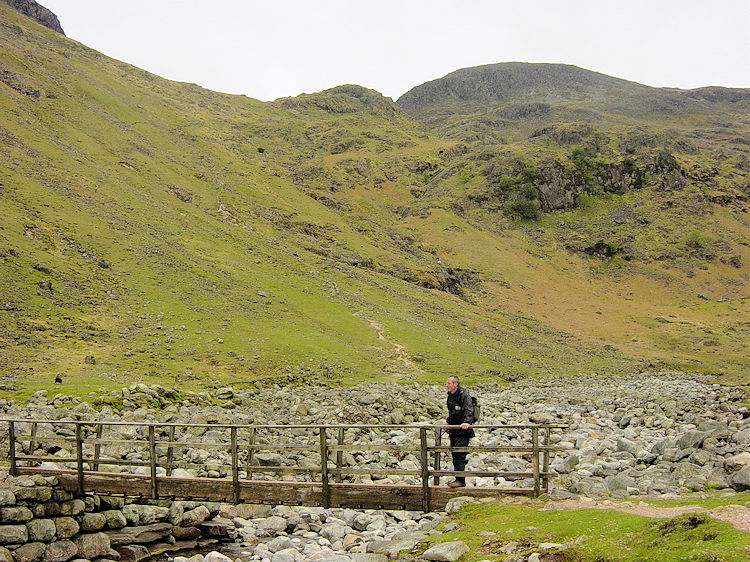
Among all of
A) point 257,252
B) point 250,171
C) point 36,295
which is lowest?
point 36,295

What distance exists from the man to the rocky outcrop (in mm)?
215722

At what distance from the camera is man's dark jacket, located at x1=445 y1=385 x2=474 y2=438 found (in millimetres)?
16297

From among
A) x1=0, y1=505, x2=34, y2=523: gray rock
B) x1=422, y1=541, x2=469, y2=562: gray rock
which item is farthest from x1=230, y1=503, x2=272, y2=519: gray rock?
x1=422, y1=541, x2=469, y2=562: gray rock

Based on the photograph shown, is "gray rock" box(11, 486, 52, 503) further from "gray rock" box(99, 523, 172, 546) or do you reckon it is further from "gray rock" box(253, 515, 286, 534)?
"gray rock" box(253, 515, 286, 534)

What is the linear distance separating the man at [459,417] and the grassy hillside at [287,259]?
1030 inches

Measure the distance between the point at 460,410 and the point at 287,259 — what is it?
225 feet

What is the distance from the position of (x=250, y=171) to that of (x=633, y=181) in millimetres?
101181

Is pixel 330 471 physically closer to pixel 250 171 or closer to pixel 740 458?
pixel 740 458

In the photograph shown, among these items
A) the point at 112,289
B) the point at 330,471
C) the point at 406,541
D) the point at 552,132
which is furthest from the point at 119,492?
the point at 552,132

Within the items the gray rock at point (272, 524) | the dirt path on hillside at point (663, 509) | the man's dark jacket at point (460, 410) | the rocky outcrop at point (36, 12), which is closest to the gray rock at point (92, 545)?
the gray rock at point (272, 524)

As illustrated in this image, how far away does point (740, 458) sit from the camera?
15.8 metres

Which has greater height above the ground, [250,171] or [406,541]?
[250,171]

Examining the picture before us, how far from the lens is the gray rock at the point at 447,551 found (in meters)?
11.2

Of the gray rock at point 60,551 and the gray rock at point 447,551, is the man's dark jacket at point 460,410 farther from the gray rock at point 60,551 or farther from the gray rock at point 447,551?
the gray rock at point 60,551
